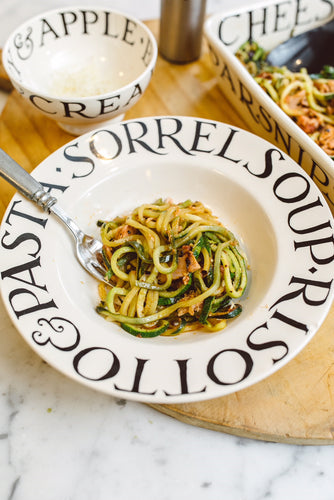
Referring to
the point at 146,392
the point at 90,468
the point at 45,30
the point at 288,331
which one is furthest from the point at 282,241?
the point at 45,30

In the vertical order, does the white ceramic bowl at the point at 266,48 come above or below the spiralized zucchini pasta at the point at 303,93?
above

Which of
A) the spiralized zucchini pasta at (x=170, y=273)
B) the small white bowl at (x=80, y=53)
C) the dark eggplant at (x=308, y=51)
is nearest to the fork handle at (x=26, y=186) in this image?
the spiralized zucchini pasta at (x=170, y=273)

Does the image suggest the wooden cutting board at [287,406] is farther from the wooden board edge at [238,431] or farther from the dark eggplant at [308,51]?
the dark eggplant at [308,51]

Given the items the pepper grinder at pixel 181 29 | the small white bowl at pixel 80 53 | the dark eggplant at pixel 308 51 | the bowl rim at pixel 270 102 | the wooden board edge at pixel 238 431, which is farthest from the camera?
the dark eggplant at pixel 308 51

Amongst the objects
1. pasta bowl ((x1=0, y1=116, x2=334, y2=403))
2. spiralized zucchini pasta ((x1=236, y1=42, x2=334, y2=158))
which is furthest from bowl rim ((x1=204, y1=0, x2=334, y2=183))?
spiralized zucchini pasta ((x1=236, y1=42, x2=334, y2=158))

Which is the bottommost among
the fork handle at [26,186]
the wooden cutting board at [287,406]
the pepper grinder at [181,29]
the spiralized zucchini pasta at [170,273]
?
the wooden cutting board at [287,406]

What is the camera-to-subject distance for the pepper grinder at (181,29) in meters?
2.70

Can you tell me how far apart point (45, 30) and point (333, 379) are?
252 cm

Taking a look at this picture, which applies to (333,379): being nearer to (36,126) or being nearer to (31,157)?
(31,157)

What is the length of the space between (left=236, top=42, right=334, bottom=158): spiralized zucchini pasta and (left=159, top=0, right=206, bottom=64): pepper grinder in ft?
1.03

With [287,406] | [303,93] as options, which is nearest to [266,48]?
[303,93]

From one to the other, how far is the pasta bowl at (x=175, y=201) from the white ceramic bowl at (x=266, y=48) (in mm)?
139

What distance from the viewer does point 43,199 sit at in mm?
1916

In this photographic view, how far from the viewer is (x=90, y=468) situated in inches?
63.8
